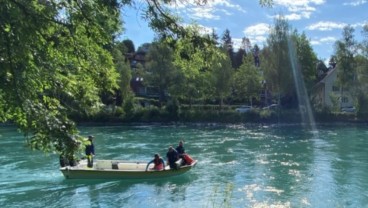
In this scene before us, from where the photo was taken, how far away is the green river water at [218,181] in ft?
50.3

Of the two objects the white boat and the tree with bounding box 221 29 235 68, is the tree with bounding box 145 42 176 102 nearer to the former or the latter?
the tree with bounding box 221 29 235 68

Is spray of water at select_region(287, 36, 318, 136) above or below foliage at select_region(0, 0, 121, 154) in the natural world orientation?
above

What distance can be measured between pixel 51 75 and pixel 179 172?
1564cm

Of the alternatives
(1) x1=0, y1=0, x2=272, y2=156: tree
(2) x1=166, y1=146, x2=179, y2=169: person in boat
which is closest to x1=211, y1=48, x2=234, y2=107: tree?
(2) x1=166, y1=146, x2=179, y2=169: person in boat

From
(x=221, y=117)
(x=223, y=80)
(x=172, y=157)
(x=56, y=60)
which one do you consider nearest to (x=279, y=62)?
(x=223, y=80)

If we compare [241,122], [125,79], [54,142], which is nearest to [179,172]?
[54,142]

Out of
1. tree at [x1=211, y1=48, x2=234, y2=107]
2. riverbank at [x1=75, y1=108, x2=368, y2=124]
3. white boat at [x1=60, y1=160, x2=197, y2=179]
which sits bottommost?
white boat at [x1=60, y1=160, x2=197, y2=179]

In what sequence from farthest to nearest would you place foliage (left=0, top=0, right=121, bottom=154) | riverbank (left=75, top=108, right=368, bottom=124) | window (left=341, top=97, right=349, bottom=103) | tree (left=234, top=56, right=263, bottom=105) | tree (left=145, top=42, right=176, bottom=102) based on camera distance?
window (left=341, top=97, right=349, bottom=103), tree (left=234, top=56, right=263, bottom=105), tree (left=145, top=42, right=176, bottom=102), riverbank (left=75, top=108, right=368, bottom=124), foliage (left=0, top=0, right=121, bottom=154)

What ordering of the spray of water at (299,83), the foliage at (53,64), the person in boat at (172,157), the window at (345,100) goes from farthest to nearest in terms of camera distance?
the window at (345,100), the spray of water at (299,83), the person in boat at (172,157), the foliage at (53,64)

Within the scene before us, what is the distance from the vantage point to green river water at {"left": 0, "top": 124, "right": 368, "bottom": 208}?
1534cm

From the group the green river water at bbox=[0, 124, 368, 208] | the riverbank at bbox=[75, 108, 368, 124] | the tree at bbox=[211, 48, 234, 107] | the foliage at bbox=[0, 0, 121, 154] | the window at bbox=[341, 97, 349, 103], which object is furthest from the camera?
the window at bbox=[341, 97, 349, 103]

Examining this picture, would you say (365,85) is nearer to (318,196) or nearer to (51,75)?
(318,196)

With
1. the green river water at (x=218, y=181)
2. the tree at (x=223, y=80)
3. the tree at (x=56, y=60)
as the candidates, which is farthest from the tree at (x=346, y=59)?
the tree at (x=56, y=60)

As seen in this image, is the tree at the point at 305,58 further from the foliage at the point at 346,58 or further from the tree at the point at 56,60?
the tree at the point at 56,60
